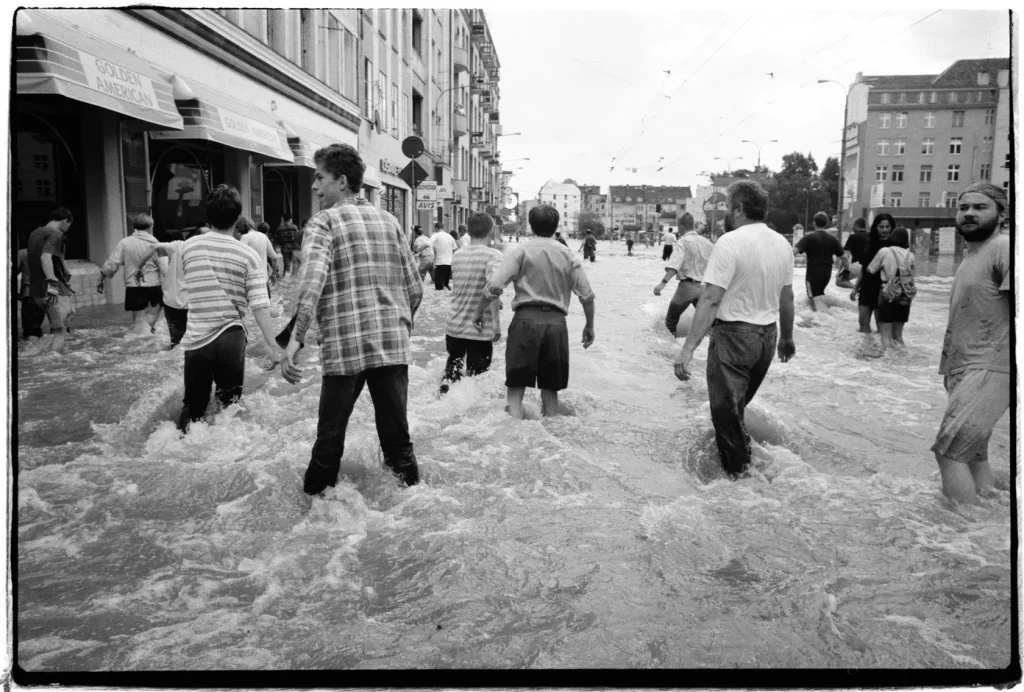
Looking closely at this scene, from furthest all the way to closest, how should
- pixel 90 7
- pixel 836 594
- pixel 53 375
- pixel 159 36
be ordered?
1. pixel 159 36
2. pixel 53 375
3. pixel 836 594
4. pixel 90 7

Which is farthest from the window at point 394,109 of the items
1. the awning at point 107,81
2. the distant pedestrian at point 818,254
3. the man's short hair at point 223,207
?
the man's short hair at point 223,207

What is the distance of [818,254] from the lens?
13.1 m

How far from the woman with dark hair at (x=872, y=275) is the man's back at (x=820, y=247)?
2.86 ft

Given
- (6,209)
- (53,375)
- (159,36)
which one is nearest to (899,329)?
A: (53,375)

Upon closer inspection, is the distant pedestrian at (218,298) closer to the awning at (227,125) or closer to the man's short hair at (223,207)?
the man's short hair at (223,207)

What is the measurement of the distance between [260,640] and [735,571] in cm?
199

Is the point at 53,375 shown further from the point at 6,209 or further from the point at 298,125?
the point at 298,125

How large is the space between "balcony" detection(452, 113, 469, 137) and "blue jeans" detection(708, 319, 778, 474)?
48946 millimetres

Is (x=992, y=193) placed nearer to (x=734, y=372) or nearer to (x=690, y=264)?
(x=734, y=372)

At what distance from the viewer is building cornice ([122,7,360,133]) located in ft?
43.4

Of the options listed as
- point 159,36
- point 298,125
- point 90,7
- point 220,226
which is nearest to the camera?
point 90,7

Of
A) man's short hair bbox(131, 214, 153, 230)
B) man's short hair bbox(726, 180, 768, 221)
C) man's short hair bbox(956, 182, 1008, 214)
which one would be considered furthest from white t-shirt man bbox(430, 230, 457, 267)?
man's short hair bbox(956, 182, 1008, 214)

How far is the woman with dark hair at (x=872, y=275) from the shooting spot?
1080 centimetres

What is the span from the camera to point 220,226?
528 centimetres
